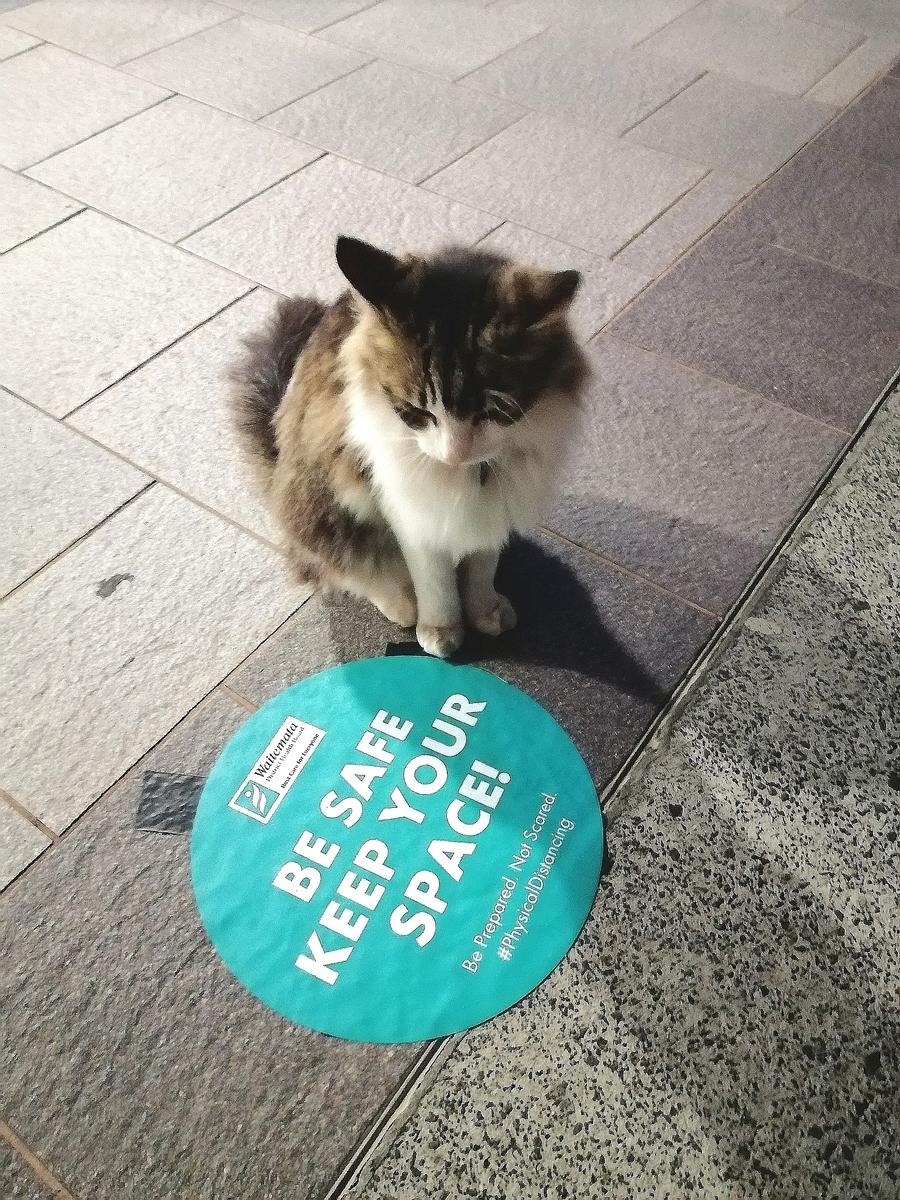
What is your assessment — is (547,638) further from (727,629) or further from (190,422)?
(190,422)

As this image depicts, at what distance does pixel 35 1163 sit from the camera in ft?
4.23

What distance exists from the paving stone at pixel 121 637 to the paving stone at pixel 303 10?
310 centimetres

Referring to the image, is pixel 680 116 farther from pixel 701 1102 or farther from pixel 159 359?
pixel 701 1102

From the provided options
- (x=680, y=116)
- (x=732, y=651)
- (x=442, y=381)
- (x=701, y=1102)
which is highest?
(x=442, y=381)

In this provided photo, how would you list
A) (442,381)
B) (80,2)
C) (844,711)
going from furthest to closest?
1. (80,2)
2. (844,711)
3. (442,381)

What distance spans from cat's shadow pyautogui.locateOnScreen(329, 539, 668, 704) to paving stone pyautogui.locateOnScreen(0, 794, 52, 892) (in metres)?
0.72

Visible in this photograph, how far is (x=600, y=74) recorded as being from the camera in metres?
3.69

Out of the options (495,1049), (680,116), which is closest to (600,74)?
(680,116)

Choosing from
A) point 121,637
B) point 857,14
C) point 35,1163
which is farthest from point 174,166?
point 857,14

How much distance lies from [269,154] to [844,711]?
296cm

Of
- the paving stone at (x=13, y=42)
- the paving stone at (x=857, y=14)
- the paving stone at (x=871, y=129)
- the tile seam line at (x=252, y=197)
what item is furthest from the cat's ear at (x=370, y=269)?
the paving stone at (x=857, y=14)

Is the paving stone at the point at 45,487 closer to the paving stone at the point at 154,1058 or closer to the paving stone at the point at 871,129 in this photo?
the paving stone at the point at 154,1058

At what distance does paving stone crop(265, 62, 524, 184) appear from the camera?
3.25 m

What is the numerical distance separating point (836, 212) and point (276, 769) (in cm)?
290
